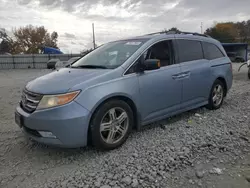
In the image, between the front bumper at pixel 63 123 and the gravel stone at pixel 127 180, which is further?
the front bumper at pixel 63 123

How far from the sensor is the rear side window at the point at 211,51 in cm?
483

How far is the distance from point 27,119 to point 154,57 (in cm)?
219

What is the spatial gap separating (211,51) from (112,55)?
8.06 ft

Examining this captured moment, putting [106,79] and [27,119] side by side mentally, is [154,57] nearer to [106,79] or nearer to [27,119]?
[106,79]

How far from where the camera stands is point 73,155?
10.3 feet

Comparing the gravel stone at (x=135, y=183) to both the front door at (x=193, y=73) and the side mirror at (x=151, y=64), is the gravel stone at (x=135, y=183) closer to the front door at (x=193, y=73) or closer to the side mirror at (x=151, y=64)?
the side mirror at (x=151, y=64)

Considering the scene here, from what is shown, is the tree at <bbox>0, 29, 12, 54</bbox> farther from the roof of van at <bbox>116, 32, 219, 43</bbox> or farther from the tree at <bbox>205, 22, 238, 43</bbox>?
the roof of van at <bbox>116, 32, 219, 43</bbox>

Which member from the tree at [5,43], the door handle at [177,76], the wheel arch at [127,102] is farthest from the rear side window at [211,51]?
the tree at [5,43]

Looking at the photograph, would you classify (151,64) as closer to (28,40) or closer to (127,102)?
(127,102)

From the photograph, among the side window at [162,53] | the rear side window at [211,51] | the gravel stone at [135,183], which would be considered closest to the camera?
the gravel stone at [135,183]

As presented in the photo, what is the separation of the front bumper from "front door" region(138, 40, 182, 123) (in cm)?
103

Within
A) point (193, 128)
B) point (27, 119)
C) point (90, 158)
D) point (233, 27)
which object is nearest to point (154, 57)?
point (193, 128)

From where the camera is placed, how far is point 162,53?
155 inches

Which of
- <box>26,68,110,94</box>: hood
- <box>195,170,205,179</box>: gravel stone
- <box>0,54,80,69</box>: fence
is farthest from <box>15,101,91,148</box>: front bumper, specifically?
<box>0,54,80,69</box>: fence
